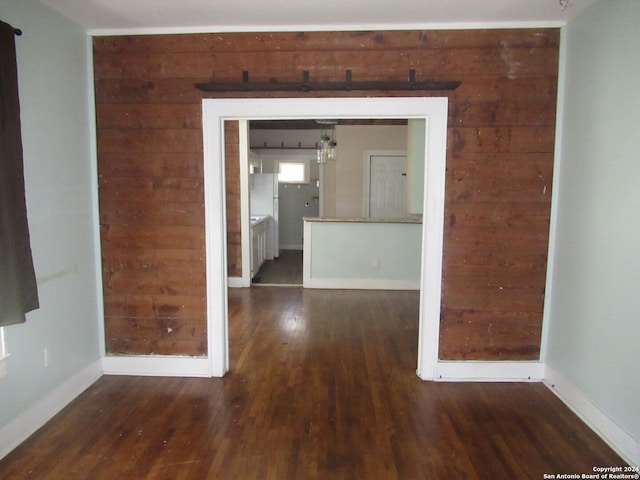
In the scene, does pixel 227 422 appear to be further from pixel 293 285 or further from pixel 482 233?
pixel 293 285

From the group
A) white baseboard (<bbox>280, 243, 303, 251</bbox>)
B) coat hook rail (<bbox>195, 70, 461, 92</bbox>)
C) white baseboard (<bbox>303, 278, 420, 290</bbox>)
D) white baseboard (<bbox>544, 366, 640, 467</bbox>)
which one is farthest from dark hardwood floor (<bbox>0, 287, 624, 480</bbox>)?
white baseboard (<bbox>280, 243, 303, 251</bbox>)

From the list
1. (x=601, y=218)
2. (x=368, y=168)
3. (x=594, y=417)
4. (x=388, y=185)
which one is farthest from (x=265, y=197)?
(x=594, y=417)

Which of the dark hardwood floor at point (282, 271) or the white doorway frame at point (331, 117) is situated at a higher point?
the white doorway frame at point (331, 117)

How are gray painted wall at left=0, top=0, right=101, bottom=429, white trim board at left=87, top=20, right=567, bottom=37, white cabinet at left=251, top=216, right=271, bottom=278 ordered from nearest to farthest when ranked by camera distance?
gray painted wall at left=0, top=0, right=101, bottom=429, white trim board at left=87, top=20, right=567, bottom=37, white cabinet at left=251, top=216, right=271, bottom=278

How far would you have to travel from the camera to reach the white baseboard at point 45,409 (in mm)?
2113

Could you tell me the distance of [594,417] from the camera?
2330 mm

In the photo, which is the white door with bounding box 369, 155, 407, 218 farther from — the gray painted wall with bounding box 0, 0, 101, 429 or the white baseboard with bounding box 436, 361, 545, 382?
the gray painted wall with bounding box 0, 0, 101, 429

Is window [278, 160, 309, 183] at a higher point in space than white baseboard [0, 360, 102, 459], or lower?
higher

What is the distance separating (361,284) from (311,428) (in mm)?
3328

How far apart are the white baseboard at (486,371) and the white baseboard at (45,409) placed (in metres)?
2.42

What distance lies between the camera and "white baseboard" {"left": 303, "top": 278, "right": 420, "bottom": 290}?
554 centimetres

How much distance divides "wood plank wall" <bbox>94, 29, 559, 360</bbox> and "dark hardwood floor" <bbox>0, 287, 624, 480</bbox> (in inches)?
15.5

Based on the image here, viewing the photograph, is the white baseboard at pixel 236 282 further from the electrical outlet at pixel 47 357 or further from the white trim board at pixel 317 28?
the white trim board at pixel 317 28

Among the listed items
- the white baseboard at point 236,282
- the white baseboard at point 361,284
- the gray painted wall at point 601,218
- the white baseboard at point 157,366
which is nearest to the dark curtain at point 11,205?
the white baseboard at point 157,366
